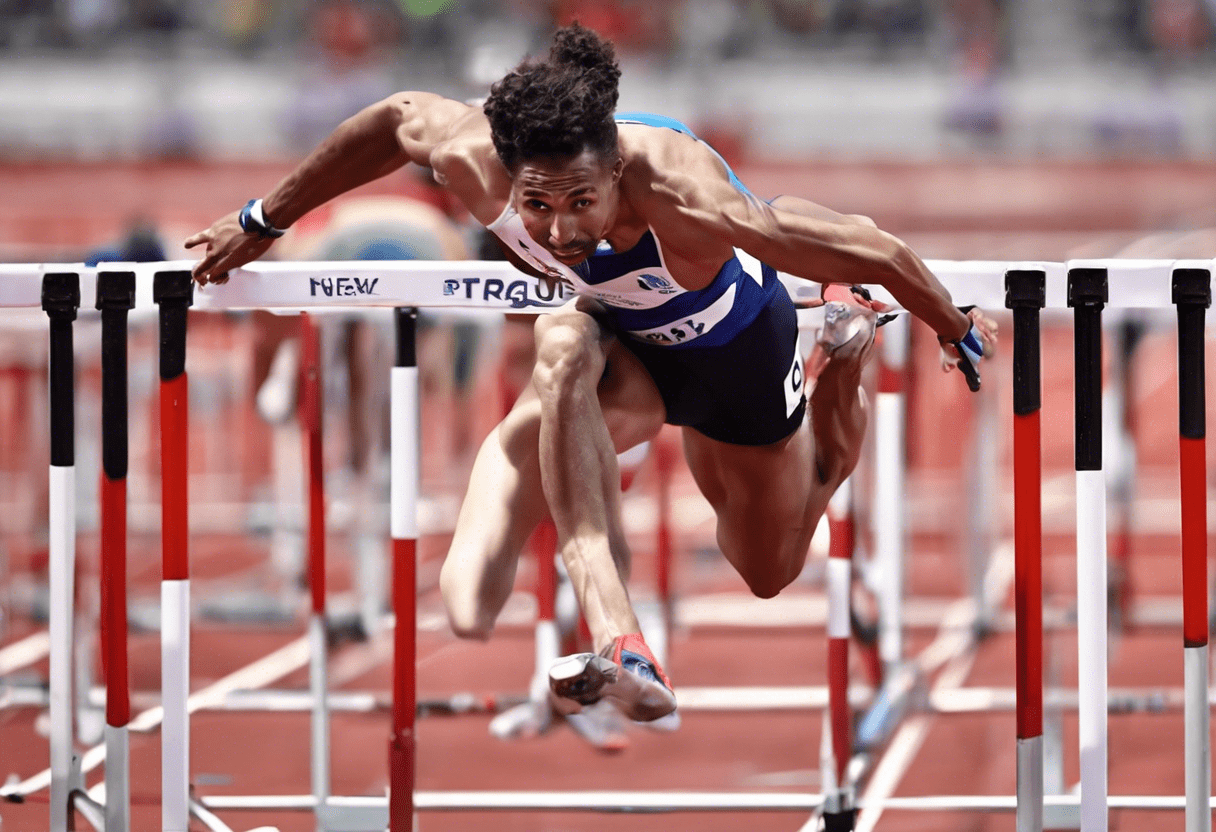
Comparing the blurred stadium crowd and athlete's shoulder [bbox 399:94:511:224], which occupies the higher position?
the blurred stadium crowd

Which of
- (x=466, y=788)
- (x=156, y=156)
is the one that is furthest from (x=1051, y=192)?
(x=466, y=788)

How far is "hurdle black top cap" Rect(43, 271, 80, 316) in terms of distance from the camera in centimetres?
313

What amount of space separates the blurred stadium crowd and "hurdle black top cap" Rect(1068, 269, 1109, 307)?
42.9ft

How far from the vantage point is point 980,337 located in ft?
9.83

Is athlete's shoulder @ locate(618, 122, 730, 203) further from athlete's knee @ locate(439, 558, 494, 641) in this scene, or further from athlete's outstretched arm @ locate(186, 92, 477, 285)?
athlete's knee @ locate(439, 558, 494, 641)

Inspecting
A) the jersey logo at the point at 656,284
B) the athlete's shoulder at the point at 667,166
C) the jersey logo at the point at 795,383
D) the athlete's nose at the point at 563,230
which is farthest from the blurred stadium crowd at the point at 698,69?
the athlete's nose at the point at 563,230

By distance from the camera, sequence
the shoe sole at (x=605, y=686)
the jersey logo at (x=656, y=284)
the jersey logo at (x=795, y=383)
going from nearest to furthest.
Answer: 1. the shoe sole at (x=605, y=686)
2. the jersey logo at (x=656, y=284)
3. the jersey logo at (x=795, y=383)

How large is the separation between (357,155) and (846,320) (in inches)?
44.2

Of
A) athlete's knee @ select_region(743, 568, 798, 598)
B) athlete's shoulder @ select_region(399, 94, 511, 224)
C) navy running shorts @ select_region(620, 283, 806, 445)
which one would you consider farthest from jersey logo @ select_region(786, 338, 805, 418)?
athlete's shoulder @ select_region(399, 94, 511, 224)

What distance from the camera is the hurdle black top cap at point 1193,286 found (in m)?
2.94

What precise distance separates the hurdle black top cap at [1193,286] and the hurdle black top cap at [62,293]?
219 centimetres

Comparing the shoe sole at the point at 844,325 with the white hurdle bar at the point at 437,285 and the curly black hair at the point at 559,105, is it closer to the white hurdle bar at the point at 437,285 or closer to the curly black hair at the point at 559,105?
the white hurdle bar at the point at 437,285

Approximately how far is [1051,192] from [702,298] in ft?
43.6

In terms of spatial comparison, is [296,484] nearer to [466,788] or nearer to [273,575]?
[273,575]
